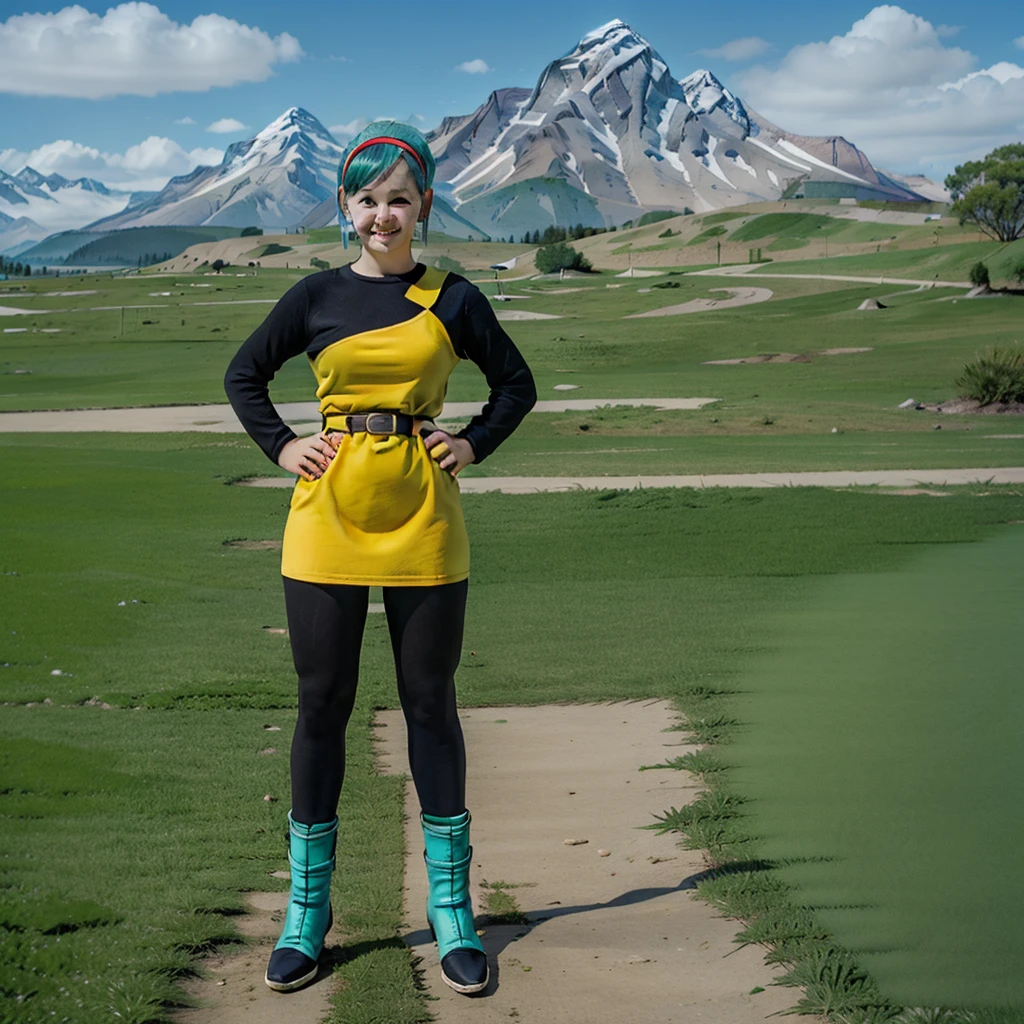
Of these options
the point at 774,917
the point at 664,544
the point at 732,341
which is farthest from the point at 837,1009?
the point at 732,341

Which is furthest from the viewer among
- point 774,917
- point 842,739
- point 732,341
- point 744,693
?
point 732,341

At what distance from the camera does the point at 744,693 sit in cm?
724

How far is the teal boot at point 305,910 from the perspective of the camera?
3727 mm

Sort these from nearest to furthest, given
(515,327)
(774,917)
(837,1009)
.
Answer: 1. (837,1009)
2. (774,917)
3. (515,327)

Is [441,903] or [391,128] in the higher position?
[391,128]

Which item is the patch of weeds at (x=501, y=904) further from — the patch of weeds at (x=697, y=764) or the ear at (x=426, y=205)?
the ear at (x=426, y=205)

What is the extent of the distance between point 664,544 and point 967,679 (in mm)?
5613

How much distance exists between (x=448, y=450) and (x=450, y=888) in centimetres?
138

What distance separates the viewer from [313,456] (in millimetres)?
3750

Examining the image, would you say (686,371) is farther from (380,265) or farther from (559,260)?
(559,260)

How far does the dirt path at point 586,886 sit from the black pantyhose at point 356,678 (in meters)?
0.58

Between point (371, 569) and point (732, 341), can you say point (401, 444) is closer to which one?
point (371, 569)

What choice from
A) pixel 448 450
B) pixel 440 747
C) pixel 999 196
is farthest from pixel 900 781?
pixel 999 196

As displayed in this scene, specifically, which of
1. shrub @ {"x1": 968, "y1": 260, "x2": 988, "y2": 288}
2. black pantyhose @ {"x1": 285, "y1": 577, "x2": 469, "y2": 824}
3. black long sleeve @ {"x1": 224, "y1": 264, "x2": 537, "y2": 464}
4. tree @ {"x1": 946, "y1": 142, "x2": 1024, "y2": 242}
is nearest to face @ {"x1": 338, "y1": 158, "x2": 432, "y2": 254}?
black long sleeve @ {"x1": 224, "y1": 264, "x2": 537, "y2": 464}
